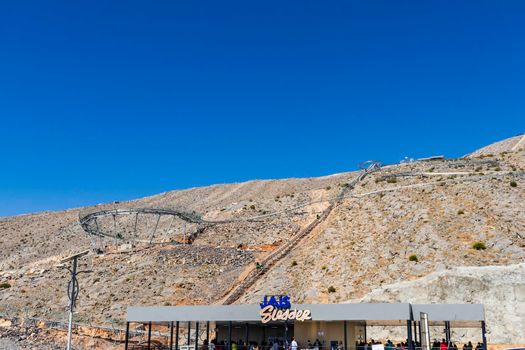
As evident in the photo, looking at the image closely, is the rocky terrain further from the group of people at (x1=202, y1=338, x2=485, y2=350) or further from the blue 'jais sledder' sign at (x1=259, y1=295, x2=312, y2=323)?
the blue 'jais sledder' sign at (x1=259, y1=295, x2=312, y2=323)

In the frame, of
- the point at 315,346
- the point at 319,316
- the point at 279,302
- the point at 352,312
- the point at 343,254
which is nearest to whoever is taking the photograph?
the point at 352,312

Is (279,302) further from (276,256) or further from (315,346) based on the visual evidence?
(276,256)

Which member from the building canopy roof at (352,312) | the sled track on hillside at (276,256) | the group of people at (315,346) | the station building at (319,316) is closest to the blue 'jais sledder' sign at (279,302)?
the station building at (319,316)

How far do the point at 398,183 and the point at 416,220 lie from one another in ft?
56.4

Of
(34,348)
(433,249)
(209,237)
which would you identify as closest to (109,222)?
(209,237)

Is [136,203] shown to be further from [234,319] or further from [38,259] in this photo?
[234,319]

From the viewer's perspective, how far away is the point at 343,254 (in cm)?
5747

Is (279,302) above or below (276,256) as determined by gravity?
below

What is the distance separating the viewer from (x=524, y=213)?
56781mm

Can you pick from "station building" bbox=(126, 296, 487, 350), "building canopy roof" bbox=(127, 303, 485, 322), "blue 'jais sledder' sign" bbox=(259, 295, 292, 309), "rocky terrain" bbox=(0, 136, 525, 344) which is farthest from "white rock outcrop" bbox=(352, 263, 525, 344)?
"blue 'jais sledder' sign" bbox=(259, 295, 292, 309)

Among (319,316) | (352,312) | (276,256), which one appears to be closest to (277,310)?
(319,316)

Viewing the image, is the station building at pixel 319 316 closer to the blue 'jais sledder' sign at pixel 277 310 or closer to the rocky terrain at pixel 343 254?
the blue 'jais sledder' sign at pixel 277 310

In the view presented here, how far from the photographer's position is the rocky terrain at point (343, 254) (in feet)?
152

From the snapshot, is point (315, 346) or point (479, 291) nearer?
point (315, 346)
